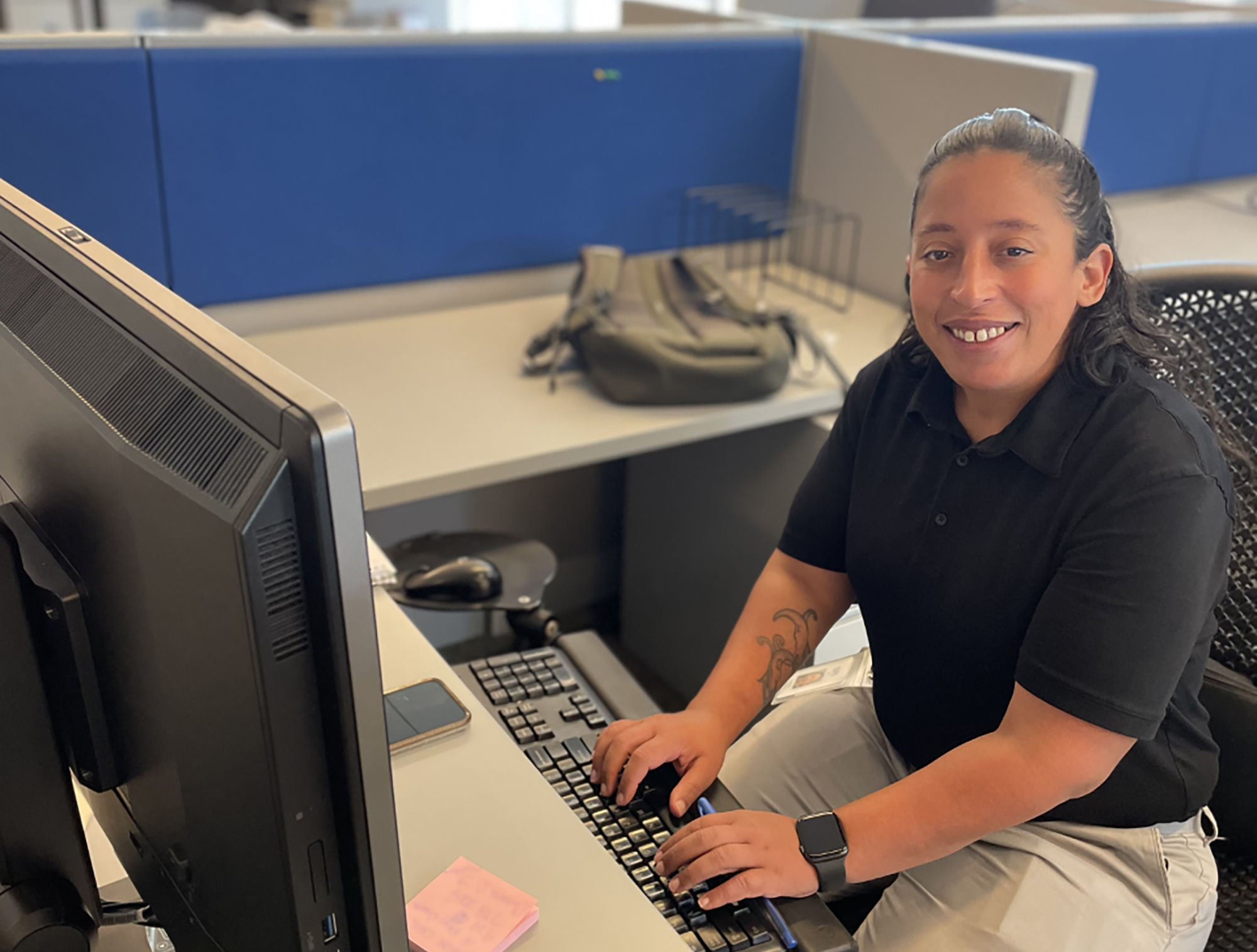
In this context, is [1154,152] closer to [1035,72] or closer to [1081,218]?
[1035,72]

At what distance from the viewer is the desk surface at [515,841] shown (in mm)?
716

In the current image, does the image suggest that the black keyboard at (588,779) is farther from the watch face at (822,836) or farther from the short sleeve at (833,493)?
the short sleeve at (833,493)

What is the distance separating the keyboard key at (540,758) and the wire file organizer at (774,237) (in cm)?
127

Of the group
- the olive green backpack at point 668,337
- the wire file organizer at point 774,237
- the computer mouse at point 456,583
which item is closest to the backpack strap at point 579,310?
the olive green backpack at point 668,337

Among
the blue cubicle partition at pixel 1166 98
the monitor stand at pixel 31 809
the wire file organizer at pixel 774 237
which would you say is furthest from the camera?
the blue cubicle partition at pixel 1166 98

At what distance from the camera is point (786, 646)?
3.55 ft

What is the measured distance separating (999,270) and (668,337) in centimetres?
78

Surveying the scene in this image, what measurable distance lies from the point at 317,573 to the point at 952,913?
2.16ft

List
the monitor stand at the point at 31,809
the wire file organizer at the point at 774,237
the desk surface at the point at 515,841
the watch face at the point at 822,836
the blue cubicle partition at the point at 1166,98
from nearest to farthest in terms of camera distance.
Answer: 1. the monitor stand at the point at 31,809
2. the desk surface at the point at 515,841
3. the watch face at the point at 822,836
4. the wire file organizer at the point at 774,237
5. the blue cubicle partition at the point at 1166,98

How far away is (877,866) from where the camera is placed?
2.80 ft

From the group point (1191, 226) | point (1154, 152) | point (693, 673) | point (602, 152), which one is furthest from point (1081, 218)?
point (1154, 152)

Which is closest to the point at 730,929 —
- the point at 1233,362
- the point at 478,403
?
the point at 1233,362

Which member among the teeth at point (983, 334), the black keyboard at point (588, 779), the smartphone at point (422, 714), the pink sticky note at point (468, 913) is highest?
the teeth at point (983, 334)

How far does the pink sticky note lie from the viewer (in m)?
0.69
